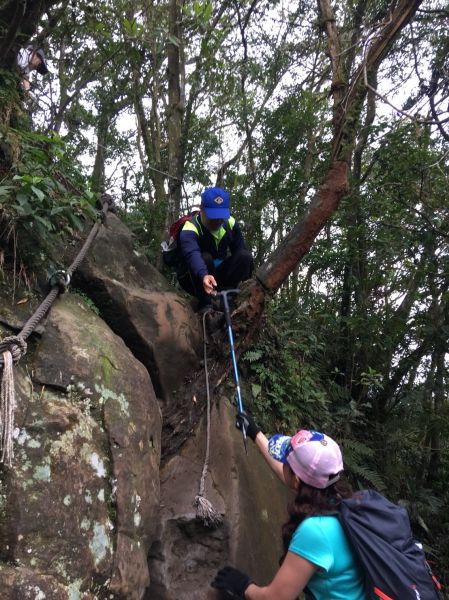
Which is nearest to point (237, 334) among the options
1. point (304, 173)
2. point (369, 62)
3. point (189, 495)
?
point (189, 495)

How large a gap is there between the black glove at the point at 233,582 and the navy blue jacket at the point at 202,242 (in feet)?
9.00

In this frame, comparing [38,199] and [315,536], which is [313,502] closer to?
[315,536]

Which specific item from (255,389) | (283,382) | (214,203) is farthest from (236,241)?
(283,382)

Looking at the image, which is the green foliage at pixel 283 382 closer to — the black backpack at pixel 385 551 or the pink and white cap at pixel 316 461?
the pink and white cap at pixel 316 461

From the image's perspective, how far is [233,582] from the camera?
275cm

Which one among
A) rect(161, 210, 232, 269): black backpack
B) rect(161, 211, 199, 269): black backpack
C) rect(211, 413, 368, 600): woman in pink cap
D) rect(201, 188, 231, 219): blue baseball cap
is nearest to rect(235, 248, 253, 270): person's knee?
rect(161, 210, 232, 269): black backpack

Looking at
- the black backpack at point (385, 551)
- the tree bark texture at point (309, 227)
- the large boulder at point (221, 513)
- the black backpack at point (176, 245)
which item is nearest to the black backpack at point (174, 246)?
the black backpack at point (176, 245)

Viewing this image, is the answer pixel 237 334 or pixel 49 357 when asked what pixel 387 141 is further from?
pixel 49 357

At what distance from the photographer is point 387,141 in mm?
6707

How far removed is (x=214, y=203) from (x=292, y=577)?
366cm

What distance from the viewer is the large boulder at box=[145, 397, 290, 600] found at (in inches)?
136

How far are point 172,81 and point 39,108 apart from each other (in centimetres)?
275

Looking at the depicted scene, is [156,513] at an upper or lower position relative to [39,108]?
lower

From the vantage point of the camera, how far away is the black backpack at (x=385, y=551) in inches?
82.4
